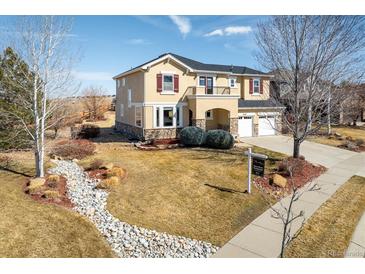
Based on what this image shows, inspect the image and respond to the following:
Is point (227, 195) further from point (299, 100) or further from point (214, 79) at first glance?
point (214, 79)

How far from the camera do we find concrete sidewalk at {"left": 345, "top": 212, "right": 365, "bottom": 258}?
21.5 feet

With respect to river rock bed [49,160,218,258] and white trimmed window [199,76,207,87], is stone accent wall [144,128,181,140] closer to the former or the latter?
white trimmed window [199,76,207,87]

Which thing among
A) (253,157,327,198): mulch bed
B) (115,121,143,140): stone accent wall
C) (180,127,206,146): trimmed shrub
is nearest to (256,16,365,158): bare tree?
(253,157,327,198): mulch bed

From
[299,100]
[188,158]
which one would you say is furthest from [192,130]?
[299,100]

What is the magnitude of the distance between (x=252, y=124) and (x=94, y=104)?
2324 cm

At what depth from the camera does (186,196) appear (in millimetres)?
9938

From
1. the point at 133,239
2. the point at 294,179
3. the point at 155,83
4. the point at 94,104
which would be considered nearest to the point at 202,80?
the point at 155,83

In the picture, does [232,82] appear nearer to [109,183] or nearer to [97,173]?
[97,173]

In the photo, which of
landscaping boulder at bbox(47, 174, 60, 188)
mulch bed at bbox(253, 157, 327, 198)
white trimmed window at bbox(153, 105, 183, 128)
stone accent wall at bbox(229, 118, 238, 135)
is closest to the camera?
landscaping boulder at bbox(47, 174, 60, 188)

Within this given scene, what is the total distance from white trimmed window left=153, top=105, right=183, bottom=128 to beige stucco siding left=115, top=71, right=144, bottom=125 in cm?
160
